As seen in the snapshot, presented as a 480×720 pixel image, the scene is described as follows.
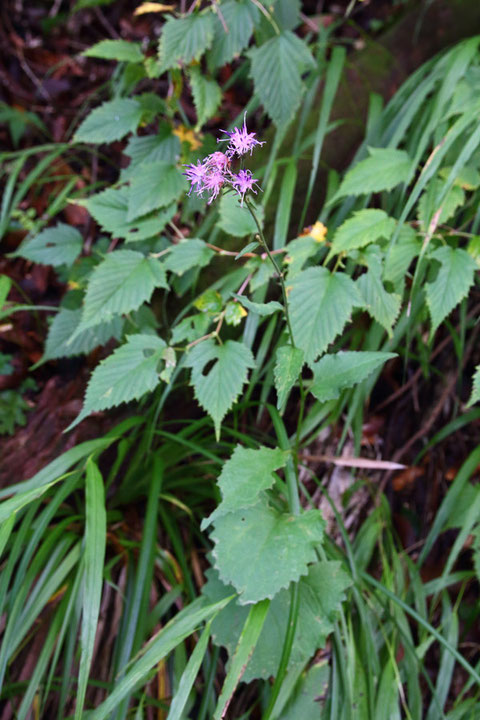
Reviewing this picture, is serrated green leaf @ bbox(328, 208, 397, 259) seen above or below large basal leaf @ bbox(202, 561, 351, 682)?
above

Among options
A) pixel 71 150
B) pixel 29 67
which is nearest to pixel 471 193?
pixel 71 150


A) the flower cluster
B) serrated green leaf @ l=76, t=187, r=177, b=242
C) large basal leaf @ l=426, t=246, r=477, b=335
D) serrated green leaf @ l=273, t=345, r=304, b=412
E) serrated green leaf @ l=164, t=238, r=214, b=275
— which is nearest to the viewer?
the flower cluster

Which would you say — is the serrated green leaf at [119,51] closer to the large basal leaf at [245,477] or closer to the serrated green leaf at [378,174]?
the serrated green leaf at [378,174]

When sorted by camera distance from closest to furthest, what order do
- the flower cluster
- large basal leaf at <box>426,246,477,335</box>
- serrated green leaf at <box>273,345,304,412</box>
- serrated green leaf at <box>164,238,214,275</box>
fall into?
the flower cluster
serrated green leaf at <box>273,345,304,412</box>
large basal leaf at <box>426,246,477,335</box>
serrated green leaf at <box>164,238,214,275</box>

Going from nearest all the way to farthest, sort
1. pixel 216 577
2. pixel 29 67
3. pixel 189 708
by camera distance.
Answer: pixel 216 577 → pixel 189 708 → pixel 29 67

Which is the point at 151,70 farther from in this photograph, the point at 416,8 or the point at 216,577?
the point at 216,577

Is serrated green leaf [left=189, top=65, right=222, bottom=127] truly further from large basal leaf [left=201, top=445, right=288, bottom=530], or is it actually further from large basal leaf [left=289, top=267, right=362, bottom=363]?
large basal leaf [left=201, top=445, right=288, bottom=530]

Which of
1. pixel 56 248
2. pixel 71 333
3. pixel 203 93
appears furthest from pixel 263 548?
pixel 203 93

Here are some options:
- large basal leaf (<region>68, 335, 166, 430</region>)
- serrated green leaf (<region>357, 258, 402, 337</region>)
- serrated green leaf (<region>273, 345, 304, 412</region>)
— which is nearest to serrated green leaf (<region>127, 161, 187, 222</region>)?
large basal leaf (<region>68, 335, 166, 430</region>)
